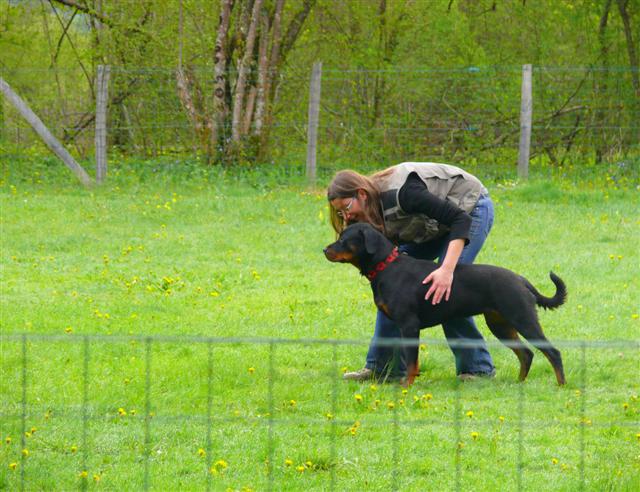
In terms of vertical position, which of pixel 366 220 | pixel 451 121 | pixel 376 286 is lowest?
pixel 376 286

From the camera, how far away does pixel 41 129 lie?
14102 millimetres

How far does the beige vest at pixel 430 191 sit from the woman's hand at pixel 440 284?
29 cm

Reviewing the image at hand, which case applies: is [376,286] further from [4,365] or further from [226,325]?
[4,365]

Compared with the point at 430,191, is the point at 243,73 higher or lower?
Result: higher

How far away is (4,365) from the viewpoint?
6.05 metres

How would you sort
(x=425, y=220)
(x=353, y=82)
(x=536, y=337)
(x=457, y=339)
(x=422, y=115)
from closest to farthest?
(x=536, y=337)
(x=425, y=220)
(x=457, y=339)
(x=353, y=82)
(x=422, y=115)

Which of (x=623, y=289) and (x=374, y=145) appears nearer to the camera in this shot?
(x=623, y=289)

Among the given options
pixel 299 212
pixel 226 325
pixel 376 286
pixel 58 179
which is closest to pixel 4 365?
pixel 226 325

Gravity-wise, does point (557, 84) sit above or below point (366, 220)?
above

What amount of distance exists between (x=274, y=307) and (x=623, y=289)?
2.72 meters

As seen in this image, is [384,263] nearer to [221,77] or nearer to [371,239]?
[371,239]

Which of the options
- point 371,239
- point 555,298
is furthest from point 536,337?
point 371,239

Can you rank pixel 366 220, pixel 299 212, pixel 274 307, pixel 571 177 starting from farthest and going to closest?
pixel 571 177
pixel 299 212
pixel 274 307
pixel 366 220

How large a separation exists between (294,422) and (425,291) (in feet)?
5.36
